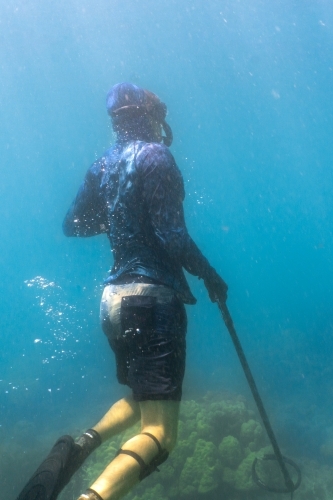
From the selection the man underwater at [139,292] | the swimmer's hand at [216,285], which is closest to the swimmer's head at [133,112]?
the man underwater at [139,292]

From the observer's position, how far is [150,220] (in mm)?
2350

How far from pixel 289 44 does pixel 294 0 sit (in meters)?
18.5

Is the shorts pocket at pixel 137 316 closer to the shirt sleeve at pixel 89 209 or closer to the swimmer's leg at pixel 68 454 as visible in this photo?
the swimmer's leg at pixel 68 454

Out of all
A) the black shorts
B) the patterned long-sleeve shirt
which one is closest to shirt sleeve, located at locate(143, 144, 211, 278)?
the patterned long-sleeve shirt

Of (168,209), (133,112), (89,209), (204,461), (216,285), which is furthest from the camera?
(204,461)

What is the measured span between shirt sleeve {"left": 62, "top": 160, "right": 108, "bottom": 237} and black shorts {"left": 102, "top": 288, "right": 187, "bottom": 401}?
3.20 feet

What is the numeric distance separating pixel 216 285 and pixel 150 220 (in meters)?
0.64

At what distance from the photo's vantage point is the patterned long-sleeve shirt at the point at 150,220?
226 centimetres

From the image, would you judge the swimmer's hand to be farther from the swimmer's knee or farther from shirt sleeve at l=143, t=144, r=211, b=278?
the swimmer's knee

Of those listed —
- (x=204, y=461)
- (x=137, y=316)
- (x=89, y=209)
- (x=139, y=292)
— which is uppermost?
(x=89, y=209)

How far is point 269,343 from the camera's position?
1786 centimetres

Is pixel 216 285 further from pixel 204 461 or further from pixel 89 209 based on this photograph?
pixel 204 461

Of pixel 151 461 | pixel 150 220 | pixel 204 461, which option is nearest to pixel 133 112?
pixel 150 220

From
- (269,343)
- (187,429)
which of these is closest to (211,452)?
(187,429)
